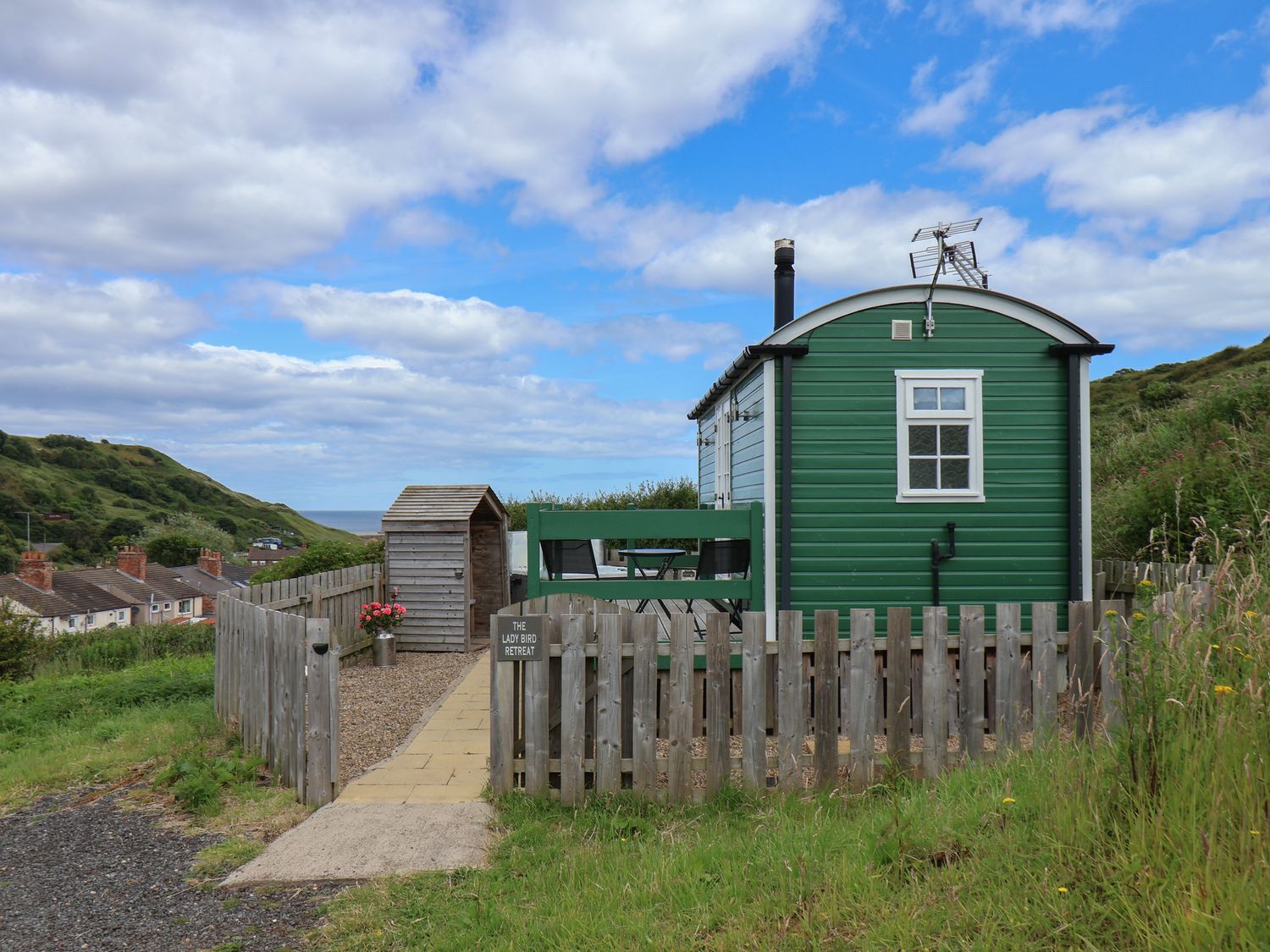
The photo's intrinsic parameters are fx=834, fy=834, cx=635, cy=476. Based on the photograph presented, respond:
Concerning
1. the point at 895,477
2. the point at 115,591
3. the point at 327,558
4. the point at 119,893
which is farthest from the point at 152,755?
the point at 115,591

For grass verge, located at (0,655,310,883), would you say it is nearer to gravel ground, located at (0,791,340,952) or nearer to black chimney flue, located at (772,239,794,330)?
gravel ground, located at (0,791,340,952)

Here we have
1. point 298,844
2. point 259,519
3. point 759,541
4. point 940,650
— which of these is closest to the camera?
point 298,844

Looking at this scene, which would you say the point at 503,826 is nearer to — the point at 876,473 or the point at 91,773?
the point at 91,773

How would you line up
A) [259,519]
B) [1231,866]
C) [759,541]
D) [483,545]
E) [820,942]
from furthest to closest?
1. [259,519]
2. [483,545]
3. [759,541]
4. [820,942]
5. [1231,866]

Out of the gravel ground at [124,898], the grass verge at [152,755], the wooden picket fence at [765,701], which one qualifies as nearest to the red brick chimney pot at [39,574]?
the grass verge at [152,755]

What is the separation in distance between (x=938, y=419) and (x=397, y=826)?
715 centimetres

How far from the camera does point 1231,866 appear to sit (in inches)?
102

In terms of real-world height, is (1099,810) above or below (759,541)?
below

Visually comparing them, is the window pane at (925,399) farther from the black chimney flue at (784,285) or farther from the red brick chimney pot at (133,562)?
the red brick chimney pot at (133,562)

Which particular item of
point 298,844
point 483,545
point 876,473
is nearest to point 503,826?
point 298,844

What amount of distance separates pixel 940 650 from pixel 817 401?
13.9 feet

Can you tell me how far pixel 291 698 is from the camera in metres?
5.91

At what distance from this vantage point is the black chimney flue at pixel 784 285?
1191 cm

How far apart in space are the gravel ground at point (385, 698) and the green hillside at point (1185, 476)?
6.10 m
